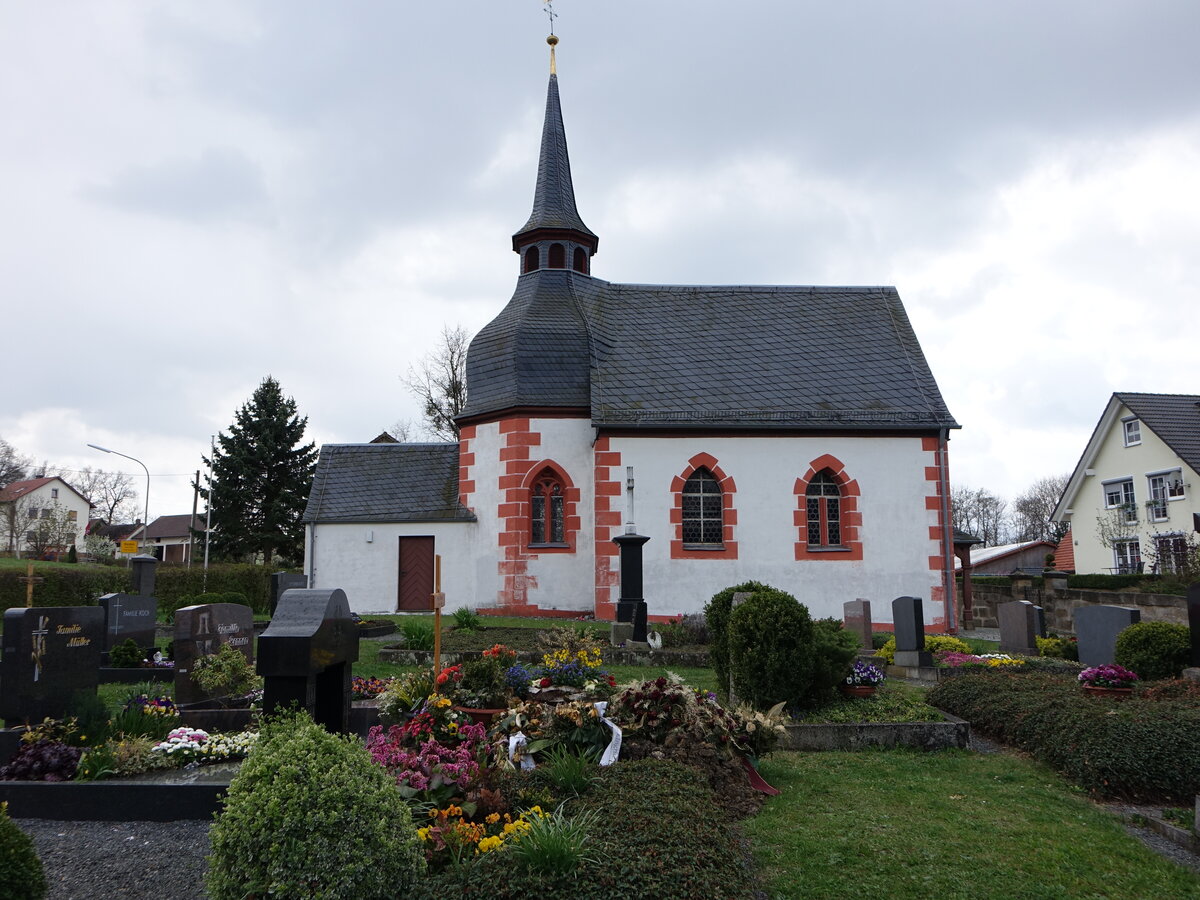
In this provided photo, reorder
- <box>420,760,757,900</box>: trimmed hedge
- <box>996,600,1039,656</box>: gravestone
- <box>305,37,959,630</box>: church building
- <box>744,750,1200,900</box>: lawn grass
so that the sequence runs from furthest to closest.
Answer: <box>305,37,959,630</box>: church building
<box>996,600,1039,656</box>: gravestone
<box>744,750,1200,900</box>: lawn grass
<box>420,760,757,900</box>: trimmed hedge

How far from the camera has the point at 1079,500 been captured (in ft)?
123

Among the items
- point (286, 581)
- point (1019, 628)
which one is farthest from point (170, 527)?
point (1019, 628)

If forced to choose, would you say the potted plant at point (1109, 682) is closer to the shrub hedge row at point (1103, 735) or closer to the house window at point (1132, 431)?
the shrub hedge row at point (1103, 735)

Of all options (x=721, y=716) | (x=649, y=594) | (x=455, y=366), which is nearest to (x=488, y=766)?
(x=721, y=716)

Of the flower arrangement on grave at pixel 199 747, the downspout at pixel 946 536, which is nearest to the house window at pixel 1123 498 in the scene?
the downspout at pixel 946 536

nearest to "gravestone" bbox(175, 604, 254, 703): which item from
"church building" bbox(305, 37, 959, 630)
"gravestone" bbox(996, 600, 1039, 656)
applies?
"church building" bbox(305, 37, 959, 630)

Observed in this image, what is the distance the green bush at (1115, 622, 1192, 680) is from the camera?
1056cm

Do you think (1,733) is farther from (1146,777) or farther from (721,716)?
(1146,777)

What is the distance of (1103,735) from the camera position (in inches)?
272

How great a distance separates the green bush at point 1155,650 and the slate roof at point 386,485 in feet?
48.1

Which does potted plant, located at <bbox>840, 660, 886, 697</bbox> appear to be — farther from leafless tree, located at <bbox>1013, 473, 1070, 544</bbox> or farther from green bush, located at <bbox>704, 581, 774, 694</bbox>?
leafless tree, located at <bbox>1013, 473, 1070, 544</bbox>

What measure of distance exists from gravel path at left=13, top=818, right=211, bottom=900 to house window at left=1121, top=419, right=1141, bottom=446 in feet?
122

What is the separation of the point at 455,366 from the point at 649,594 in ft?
69.5

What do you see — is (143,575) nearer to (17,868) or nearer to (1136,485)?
(17,868)
